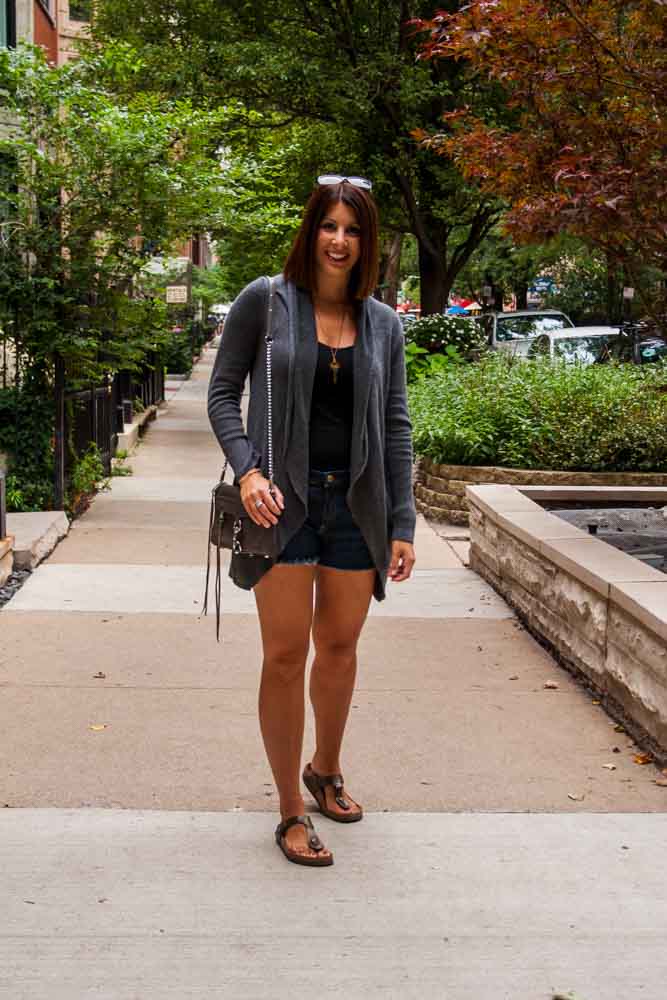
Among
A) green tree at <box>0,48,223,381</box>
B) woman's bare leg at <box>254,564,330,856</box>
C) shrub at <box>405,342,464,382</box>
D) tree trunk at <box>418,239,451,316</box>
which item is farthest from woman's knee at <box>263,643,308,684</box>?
tree trunk at <box>418,239,451,316</box>

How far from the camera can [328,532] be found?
3838mm

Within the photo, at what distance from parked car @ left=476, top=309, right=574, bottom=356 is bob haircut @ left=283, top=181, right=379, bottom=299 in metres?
18.3

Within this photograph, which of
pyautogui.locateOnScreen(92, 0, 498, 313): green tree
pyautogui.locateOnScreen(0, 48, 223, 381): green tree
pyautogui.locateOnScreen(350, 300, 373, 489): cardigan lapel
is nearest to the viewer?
pyautogui.locateOnScreen(350, 300, 373, 489): cardigan lapel

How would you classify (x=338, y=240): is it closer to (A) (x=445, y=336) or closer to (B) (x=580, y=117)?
(B) (x=580, y=117)

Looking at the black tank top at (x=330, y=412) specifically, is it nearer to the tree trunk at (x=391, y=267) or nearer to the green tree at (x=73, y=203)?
the green tree at (x=73, y=203)

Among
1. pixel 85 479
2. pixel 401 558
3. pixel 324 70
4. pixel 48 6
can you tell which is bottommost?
pixel 85 479

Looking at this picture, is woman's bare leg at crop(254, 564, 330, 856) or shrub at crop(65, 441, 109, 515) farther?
shrub at crop(65, 441, 109, 515)

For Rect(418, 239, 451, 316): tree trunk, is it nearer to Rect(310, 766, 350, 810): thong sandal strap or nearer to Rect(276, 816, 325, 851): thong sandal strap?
Rect(310, 766, 350, 810): thong sandal strap

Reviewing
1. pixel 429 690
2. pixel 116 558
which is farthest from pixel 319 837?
pixel 116 558

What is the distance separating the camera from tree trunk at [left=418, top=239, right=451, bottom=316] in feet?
82.9

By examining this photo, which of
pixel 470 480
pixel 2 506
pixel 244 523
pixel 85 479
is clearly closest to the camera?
pixel 244 523

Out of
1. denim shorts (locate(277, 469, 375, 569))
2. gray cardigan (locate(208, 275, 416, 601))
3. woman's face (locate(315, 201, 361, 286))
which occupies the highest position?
woman's face (locate(315, 201, 361, 286))

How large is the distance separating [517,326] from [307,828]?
66.1 feet

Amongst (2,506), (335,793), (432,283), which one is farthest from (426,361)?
(335,793)
